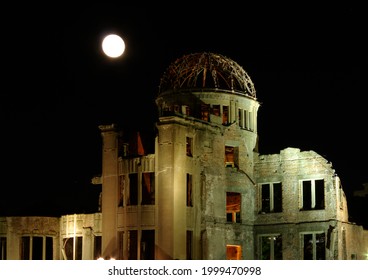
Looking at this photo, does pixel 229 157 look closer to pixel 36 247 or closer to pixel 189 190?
pixel 189 190

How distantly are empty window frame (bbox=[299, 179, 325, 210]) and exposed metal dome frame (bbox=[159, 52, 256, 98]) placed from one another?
6.56 meters

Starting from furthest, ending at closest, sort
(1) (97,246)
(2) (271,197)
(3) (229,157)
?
1. (3) (229,157)
2. (2) (271,197)
3. (1) (97,246)

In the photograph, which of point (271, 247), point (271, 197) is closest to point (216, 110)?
point (271, 197)

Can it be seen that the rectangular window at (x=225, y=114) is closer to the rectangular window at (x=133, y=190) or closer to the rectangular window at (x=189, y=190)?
the rectangular window at (x=189, y=190)

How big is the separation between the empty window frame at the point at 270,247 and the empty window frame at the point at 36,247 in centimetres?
1231

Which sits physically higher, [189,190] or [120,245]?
[189,190]

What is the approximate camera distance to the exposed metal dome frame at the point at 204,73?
44250mm

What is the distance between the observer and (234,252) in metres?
44.3

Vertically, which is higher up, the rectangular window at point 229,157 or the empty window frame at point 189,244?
the rectangular window at point 229,157

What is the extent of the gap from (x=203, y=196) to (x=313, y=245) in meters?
6.96

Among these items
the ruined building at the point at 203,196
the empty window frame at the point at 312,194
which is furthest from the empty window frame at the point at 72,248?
the empty window frame at the point at 312,194
